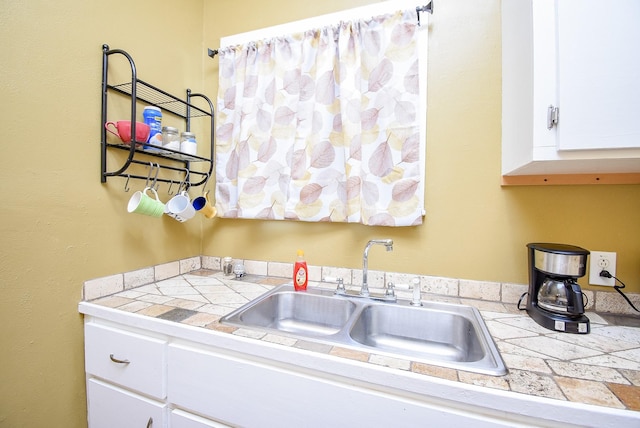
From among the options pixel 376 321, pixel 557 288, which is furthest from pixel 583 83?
pixel 376 321

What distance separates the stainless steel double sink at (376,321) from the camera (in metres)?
0.95

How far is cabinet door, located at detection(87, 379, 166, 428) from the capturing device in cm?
92

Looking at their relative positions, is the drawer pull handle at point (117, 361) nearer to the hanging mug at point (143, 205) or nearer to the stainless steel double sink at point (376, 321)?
the stainless steel double sink at point (376, 321)

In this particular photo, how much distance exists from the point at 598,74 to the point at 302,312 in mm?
1302

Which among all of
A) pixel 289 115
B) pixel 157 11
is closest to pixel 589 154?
pixel 289 115

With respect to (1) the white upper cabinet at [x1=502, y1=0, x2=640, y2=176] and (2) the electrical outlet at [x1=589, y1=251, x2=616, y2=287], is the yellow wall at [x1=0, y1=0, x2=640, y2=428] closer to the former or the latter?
(2) the electrical outlet at [x1=589, y1=251, x2=616, y2=287]

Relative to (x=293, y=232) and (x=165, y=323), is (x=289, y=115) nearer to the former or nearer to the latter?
(x=293, y=232)

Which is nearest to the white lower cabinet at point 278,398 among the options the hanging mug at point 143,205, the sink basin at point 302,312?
the sink basin at point 302,312

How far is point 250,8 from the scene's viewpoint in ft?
5.05

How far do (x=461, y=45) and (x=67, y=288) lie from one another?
1874 millimetres

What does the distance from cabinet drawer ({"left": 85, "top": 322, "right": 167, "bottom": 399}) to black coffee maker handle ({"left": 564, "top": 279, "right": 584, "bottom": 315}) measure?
1331mm

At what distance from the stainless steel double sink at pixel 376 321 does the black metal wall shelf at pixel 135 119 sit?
0.76 meters

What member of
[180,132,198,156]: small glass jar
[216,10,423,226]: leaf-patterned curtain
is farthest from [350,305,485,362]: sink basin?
[180,132,198,156]: small glass jar

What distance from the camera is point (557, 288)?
918 mm
